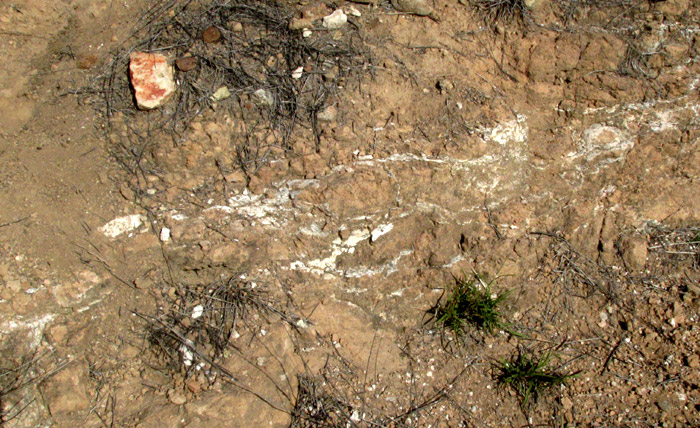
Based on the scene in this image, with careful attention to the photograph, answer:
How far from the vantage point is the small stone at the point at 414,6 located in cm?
298

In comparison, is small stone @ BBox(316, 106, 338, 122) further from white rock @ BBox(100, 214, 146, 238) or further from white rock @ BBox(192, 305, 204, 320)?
white rock @ BBox(192, 305, 204, 320)

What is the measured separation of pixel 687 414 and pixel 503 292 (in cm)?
122

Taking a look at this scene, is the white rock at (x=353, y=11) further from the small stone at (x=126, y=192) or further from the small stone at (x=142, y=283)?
the small stone at (x=142, y=283)

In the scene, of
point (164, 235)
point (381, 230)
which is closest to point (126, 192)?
point (164, 235)

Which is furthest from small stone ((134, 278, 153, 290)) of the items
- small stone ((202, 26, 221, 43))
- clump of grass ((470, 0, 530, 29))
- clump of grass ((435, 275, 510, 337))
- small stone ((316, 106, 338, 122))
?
clump of grass ((470, 0, 530, 29))

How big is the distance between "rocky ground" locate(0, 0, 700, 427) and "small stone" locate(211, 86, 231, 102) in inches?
1.0

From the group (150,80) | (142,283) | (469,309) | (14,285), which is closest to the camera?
(14,285)

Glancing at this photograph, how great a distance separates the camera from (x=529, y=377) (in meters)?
2.83

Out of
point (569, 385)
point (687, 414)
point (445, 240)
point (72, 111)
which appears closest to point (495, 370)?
point (569, 385)

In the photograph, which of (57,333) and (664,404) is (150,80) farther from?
(664,404)

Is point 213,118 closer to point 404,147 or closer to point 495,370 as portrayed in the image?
point 404,147

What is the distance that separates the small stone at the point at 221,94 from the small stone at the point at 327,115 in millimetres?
560

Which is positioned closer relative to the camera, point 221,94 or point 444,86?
point 221,94

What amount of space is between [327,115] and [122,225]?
135cm
